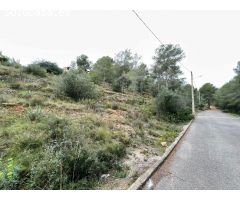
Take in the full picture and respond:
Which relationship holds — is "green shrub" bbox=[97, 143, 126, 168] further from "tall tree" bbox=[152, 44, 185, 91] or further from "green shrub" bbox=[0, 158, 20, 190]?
"tall tree" bbox=[152, 44, 185, 91]

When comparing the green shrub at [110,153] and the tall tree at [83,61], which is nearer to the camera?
the green shrub at [110,153]

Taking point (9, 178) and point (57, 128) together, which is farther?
point (57, 128)

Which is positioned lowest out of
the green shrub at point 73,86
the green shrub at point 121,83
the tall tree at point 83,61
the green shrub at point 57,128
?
the green shrub at point 57,128

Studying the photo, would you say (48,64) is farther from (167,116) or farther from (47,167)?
(47,167)

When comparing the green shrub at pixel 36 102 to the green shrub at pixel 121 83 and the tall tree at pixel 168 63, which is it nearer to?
the green shrub at pixel 121 83

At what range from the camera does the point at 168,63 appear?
4116 cm

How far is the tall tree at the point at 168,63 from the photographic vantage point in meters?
41.2

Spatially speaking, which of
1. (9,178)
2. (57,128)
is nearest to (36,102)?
(57,128)

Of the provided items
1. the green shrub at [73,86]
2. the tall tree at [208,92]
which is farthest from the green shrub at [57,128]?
the tall tree at [208,92]

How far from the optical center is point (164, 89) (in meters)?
15.7

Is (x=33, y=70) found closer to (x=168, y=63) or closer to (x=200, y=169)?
(x=200, y=169)

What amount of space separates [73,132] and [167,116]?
11079mm

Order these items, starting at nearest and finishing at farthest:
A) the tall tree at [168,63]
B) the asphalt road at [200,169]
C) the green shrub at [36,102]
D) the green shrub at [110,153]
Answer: the asphalt road at [200,169], the green shrub at [110,153], the green shrub at [36,102], the tall tree at [168,63]

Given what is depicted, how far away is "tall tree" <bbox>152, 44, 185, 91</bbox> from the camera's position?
4125cm
